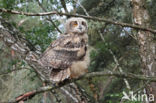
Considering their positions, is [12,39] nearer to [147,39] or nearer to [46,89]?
[46,89]

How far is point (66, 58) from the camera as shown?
2.95 m

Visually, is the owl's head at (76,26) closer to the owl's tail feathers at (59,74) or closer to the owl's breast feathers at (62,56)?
the owl's breast feathers at (62,56)

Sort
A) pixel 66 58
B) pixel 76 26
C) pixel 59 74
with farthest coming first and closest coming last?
pixel 76 26, pixel 66 58, pixel 59 74

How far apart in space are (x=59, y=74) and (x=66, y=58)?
25 centimetres

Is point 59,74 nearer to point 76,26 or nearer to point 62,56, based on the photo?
point 62,56

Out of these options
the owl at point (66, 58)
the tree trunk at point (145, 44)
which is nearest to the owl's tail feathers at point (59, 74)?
the owl at point (66, 58)

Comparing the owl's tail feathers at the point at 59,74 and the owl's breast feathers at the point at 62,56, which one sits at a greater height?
the owl's breast feathers at the point at 62,56

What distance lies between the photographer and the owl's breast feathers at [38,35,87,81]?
9.27ft

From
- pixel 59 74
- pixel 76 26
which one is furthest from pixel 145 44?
pixel 59 74

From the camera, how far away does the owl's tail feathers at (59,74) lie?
2.74 metres

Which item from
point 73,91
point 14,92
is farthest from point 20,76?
point 73,91

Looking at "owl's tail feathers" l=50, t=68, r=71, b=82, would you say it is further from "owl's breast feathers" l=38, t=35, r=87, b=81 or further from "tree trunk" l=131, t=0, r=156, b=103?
"tree trunk" l=131, t=0, r=156, b=103

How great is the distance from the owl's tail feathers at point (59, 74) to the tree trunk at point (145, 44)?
57.4 inches

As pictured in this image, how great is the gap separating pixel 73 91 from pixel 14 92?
7.39 ft
